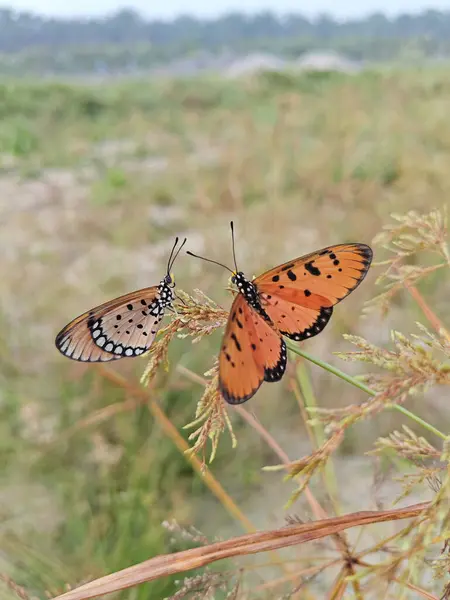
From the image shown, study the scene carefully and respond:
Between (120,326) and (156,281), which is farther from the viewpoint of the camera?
(156,281)

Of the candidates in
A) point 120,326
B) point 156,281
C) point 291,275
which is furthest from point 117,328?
point 156,281

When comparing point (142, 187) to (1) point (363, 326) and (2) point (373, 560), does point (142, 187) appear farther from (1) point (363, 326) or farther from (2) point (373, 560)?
(2) point (373, 560)

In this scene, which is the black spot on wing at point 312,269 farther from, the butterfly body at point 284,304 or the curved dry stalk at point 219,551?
the curved dry stalk at point 219,551

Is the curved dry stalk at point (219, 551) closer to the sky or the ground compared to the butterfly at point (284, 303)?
closer to the ground

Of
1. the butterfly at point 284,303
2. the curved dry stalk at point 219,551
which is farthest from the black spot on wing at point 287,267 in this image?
the curved dry stalk at point 219,551

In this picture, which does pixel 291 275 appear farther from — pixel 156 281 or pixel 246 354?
pixel 156 281

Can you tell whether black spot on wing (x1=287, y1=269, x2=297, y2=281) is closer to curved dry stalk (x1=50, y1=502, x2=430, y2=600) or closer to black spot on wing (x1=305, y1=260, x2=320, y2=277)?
black spot on wing (x1=305, y1=260, x2=320, y2=277)

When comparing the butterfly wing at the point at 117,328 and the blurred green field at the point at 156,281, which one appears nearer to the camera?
the butterfly wing at the point at 117,328
